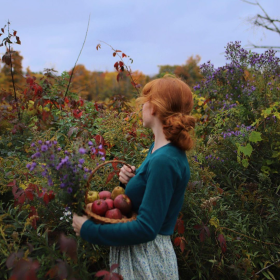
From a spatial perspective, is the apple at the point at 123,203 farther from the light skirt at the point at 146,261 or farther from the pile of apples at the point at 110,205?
the light skirt at the point at 146,261

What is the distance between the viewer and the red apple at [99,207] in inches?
61.4

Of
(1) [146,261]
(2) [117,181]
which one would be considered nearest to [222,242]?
(1) [146,261]

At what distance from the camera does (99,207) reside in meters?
1.56

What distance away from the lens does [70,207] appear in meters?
1.55

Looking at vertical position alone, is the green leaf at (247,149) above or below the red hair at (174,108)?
below

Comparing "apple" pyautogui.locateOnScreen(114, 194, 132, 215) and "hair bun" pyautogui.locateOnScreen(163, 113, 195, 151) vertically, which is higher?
"hair bun" pyautogui.locateOnScreen(163, 113, 195, 151)

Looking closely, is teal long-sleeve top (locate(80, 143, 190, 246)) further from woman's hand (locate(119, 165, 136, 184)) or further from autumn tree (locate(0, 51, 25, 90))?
autumn tree (locate(0, 51, 25, 90))

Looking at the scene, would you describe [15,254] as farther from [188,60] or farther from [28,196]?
[188,60]

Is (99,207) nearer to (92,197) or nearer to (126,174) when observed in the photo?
(92,197)

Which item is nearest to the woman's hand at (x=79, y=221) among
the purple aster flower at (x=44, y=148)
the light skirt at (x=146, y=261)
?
the light skirt at (x=146, y=261)

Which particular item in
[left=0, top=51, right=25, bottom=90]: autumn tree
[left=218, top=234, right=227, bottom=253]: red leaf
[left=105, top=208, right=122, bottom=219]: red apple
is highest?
[left=0, top=51, right=25, bottom=90]: autumn tree

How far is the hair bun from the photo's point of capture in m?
1.58

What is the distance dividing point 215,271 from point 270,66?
11.9ft

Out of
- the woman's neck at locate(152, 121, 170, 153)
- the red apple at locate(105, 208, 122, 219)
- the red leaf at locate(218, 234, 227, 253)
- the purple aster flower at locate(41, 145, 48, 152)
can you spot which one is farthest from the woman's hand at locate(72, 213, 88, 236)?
the red leaf at locate(218, 234, 227, 253)
